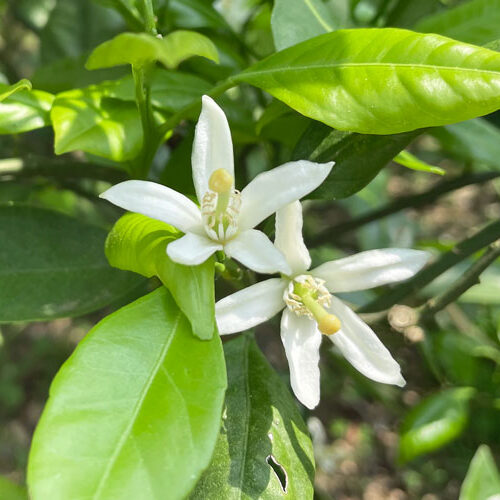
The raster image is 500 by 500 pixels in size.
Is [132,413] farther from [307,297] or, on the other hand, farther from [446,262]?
[446,262]

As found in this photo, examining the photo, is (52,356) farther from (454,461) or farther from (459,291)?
(459,291)

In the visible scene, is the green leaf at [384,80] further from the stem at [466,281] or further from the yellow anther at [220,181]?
the stem at [466,281]

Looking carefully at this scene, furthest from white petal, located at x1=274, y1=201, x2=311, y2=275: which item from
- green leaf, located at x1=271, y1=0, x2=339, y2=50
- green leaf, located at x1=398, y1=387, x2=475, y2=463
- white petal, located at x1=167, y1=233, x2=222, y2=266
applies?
green leaf, located at x1=398, y1=387, x2=475, y2=463

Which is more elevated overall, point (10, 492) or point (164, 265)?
point (164, 265)

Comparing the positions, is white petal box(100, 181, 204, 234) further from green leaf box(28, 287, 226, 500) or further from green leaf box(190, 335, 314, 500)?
green leaf box(190, 335, 314, 500)

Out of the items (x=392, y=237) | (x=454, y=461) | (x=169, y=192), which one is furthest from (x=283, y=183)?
(x=454, y=461)

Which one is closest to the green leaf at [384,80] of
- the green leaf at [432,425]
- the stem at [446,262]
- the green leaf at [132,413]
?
the green leaf at [132,413]

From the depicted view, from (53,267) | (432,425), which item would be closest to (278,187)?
(53,267)

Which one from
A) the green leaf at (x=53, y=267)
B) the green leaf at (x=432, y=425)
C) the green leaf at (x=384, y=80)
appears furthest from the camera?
the green leaf at (x=432, y=425)
